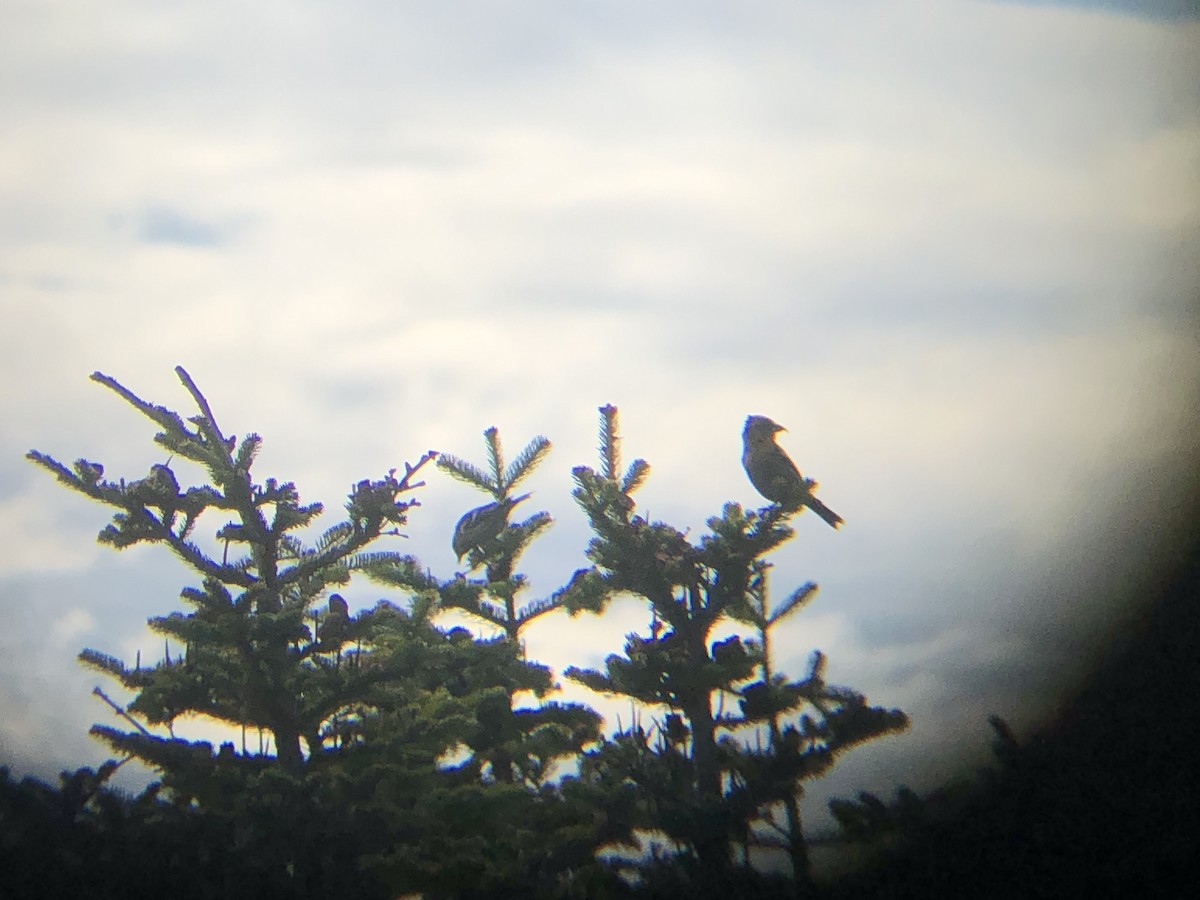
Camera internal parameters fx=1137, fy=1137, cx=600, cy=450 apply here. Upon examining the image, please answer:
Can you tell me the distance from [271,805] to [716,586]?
3.01 m

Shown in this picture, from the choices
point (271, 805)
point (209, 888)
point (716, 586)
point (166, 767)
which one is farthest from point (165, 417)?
point (716, 586)

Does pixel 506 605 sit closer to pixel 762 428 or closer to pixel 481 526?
pixel 481 526

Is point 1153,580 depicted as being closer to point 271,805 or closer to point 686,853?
point 686,853

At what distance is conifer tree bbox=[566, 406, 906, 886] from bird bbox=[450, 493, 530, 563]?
1.11 m

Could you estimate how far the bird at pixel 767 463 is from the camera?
29.2ft

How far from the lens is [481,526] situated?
28.7ft

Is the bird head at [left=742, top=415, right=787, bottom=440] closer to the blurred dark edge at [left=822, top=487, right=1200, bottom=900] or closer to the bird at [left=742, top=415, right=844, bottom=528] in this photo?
the bird at [left=742, top=415, right=844, bottom=528]

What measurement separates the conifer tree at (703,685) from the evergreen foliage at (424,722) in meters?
0.02

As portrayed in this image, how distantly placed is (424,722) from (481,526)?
204 centimetres

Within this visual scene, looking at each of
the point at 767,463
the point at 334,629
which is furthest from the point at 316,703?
the point at 767,463

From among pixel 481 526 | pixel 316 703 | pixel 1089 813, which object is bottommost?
pixel 1089 813

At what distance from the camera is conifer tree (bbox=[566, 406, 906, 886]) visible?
626 centimetres

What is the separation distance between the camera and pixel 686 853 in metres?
5.95

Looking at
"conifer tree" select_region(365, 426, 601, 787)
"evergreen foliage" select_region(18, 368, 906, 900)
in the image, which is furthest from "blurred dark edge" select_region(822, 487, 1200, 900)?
"conifer tree" select_region(365, 426, 601, 787)
